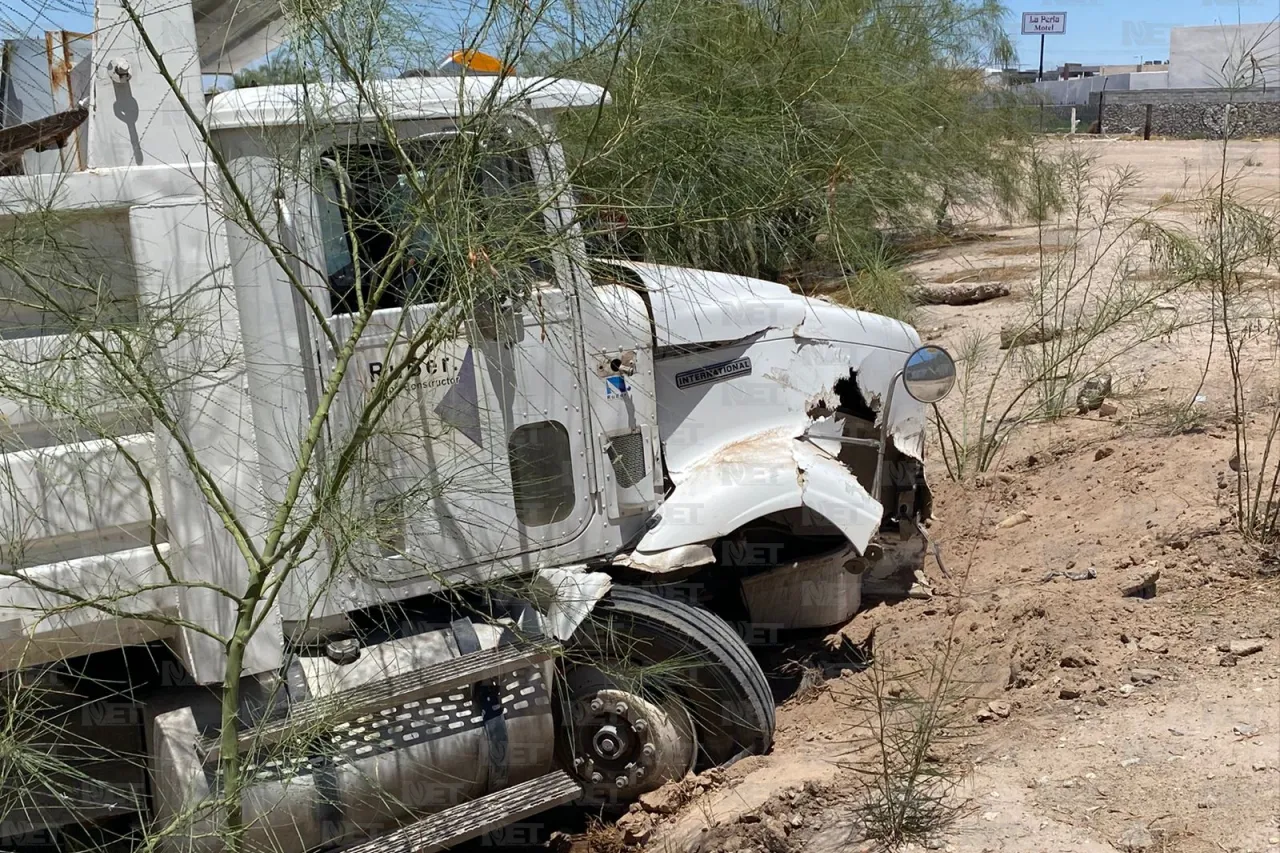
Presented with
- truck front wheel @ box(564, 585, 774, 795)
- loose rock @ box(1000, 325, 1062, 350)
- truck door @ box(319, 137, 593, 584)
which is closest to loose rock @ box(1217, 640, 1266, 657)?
truck front wheel @ box(564, 585, 774, 795)

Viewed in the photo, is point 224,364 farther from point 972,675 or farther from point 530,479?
point 972,675

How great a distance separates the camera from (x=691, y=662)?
4.25 meters

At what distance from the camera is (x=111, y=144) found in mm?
3170

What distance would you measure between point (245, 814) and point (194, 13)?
2233 mm

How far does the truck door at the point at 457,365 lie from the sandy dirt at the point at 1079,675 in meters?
1.18

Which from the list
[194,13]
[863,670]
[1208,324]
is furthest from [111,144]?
[1208,324]

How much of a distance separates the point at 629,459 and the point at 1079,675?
1902 mm

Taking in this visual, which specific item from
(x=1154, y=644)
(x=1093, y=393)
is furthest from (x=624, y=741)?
(x=1093, y=393)

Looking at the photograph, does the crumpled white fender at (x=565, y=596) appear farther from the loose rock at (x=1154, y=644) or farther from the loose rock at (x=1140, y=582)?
the loose rock at (x=1140, y=582)

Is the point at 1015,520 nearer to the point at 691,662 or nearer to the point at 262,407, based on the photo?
the point at 691,662

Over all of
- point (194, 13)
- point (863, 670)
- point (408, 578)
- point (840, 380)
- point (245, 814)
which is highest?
point (194, 13)

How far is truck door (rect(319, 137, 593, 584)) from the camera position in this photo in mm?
3117

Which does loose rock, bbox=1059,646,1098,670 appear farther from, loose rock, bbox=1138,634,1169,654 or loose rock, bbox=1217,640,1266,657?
loose rock, bbox=1217,640,1266,657

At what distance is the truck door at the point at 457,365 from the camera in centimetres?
312
